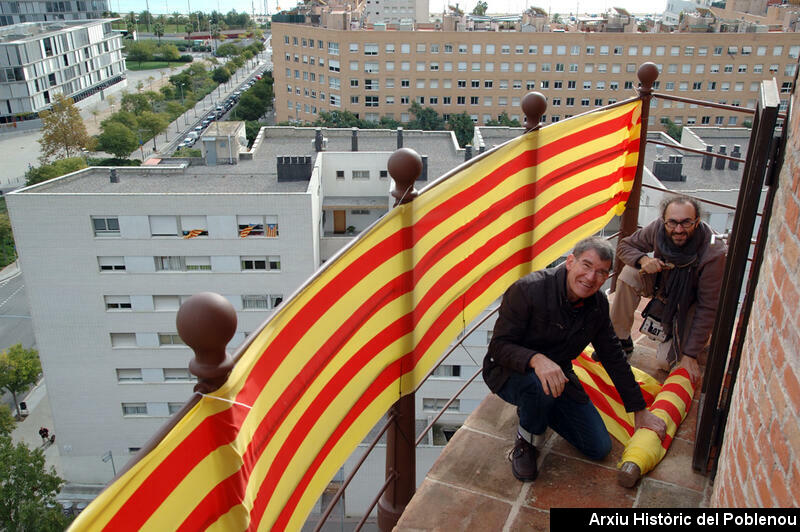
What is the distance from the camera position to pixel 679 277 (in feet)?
15.3

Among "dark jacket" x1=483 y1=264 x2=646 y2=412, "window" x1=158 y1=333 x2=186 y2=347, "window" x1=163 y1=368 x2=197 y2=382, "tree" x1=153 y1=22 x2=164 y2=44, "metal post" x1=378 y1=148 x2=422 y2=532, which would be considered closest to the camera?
"metal post" x1=378 y1=148 x2=422 y2=532

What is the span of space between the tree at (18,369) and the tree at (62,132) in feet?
99.1

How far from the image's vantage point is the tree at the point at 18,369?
101ft

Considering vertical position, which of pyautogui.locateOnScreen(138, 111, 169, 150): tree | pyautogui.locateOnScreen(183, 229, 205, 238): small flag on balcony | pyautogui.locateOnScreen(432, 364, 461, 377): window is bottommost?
pyautogui.locateOnScreen(432, 364, 461, 377): window

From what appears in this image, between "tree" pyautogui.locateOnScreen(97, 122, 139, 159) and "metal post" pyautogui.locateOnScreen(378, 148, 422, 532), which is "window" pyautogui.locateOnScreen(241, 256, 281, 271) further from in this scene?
"tree" pyautogui.locateOnScreen(97, 122, 139, 159)

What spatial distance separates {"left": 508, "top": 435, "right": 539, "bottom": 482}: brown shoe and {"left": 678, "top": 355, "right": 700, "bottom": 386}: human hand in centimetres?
138

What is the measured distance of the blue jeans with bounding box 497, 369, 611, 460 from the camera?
379cm

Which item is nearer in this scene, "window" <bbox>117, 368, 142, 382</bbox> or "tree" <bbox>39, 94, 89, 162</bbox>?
"window" <bbox>117, 368, 142, 382</bbox>

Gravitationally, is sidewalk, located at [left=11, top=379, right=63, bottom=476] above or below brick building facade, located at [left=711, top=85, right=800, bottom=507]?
below

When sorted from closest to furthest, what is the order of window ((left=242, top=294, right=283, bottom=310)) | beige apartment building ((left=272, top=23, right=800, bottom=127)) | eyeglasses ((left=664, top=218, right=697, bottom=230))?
1. eyeglasses ((left=664, top=218, right=697, bottom=230))
2. window ((left=242, top=294, right=283, bottom=310))
3. beige apartment building ((left=272, top=23, right=800, bottom=127))

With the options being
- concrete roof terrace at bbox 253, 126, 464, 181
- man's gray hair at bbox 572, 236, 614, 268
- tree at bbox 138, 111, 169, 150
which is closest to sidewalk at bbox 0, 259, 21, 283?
concrete roof terrace at bbox 253, 126, 464, 181

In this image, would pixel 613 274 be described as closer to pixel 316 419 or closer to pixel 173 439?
pixel 316 419

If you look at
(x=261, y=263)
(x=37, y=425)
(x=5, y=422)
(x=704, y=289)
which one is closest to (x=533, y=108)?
(x=704, y=289)

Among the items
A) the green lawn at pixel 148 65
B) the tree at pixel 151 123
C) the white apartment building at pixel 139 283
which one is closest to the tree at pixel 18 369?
the white apartment building at pixel 139 283
